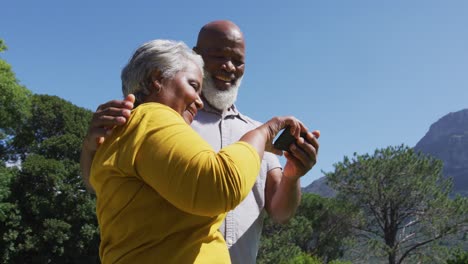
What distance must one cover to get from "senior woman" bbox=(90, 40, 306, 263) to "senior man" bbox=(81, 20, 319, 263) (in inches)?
15.3

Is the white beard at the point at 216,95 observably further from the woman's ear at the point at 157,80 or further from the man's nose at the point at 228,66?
the woman's ear at the point at 157,80

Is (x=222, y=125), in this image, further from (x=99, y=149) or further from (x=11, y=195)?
(x=11, y=195)

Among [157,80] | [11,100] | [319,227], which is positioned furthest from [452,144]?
[157,80]

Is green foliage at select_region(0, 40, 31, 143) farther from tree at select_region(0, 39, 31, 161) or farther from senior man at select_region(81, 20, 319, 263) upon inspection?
senior man at select_region(81, 20, 319, 263)

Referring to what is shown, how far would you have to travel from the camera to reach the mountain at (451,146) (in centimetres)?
14688

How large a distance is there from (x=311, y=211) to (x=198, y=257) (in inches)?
1164

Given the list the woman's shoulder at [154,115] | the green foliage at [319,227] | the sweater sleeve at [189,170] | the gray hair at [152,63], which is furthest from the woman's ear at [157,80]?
the green foliage at [319,227]

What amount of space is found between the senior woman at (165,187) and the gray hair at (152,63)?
149mm

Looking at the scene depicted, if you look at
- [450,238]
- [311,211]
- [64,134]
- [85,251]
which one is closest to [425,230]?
[450,238]

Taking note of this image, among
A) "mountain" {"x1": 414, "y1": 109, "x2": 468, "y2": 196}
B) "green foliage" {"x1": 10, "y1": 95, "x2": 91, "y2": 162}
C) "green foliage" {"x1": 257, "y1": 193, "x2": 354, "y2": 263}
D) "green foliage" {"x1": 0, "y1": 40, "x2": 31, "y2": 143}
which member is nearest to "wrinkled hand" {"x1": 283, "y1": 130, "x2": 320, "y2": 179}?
"green foliage" {"x1": 0, "y1": 40, "x2": 31, "y2": 143}

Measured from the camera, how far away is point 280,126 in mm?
1520

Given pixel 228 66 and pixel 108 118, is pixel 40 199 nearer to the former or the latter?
pixel 228 66

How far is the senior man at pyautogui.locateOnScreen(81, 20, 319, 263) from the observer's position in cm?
183

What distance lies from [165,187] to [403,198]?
2525 centimetres
